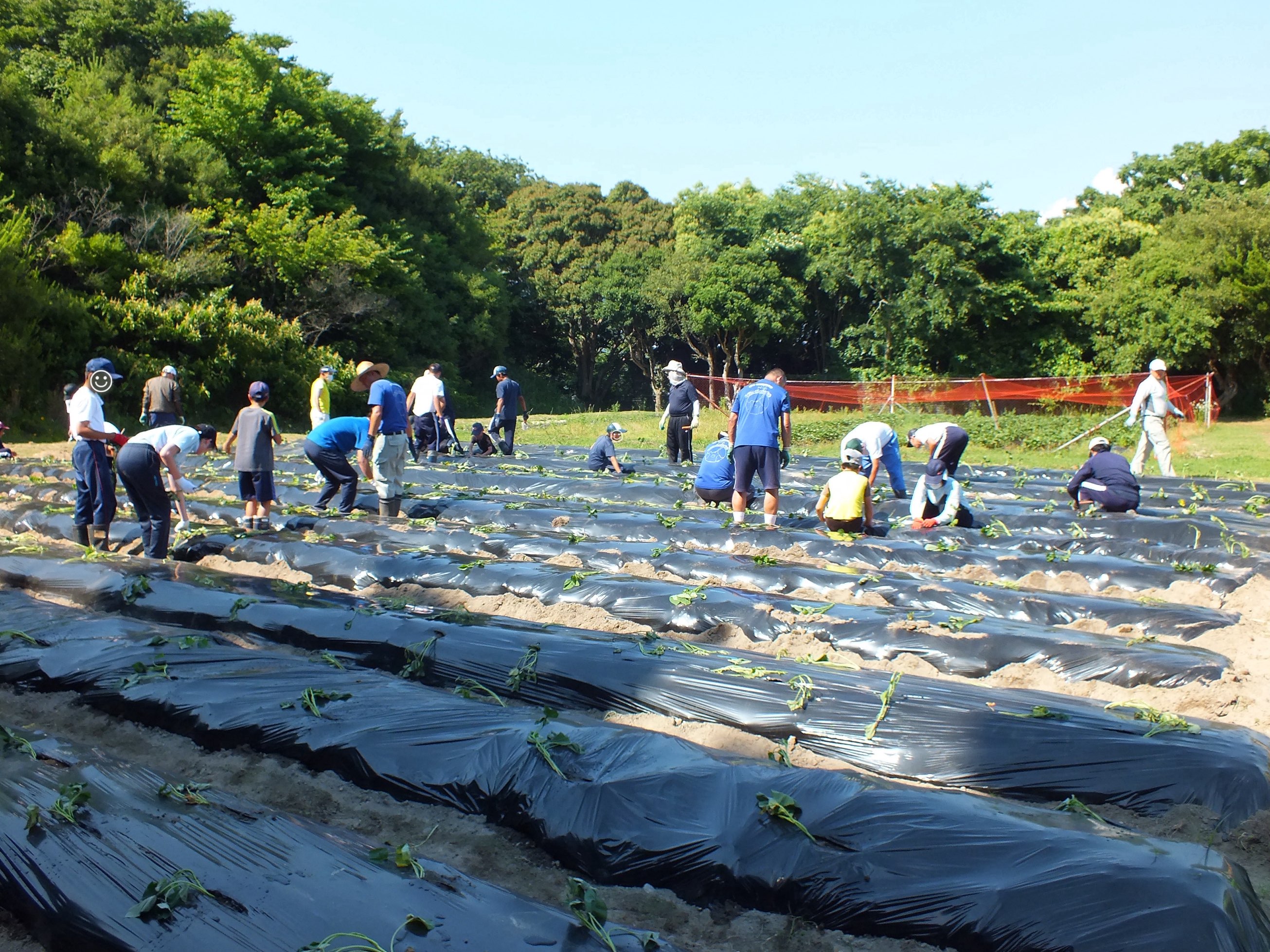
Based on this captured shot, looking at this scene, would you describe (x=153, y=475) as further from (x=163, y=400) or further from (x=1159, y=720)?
(x=1159, y=720)

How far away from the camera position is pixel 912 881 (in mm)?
2430

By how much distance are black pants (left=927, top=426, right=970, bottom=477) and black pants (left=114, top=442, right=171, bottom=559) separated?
6.24 meters

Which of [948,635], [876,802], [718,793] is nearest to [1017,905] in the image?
[876,802]

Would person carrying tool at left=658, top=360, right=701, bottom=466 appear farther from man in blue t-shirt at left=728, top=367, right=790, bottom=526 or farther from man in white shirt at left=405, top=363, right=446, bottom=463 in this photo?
man in blue t-shirt at left=728, top=367, right=790, bottom=526

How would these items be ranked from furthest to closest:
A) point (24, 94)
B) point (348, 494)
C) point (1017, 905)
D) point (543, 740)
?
point (24, 94) → point (348, 494) → point (543, 740) → point (1017, 905)

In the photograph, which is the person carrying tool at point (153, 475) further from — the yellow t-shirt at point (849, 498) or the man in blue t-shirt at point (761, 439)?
the yellow t-shirt at point (849, 498)

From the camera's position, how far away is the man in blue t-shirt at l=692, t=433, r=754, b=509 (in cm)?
938

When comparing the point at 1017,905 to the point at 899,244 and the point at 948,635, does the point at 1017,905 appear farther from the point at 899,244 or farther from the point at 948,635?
the point at 899,244

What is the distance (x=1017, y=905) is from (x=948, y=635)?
92.7 inches

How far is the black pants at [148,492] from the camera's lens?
6.60 m

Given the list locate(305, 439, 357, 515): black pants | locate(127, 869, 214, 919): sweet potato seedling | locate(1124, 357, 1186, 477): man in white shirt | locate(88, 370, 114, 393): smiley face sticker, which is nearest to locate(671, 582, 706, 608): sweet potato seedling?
locate(127, 869, 214, 919): sweet potato seedling

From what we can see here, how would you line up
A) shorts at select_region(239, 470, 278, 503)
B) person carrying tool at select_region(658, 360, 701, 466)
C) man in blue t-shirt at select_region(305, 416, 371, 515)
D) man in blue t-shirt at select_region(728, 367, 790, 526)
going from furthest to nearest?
person carrying tool at select_region(658, 360, 701, 466) → man in blue t-shirt at select_region(305, 416, 371, 515) → shorts at select_region(239, 470, 278, 503) → man in blue t-shirt at select_region(728, 367, 790, 526)

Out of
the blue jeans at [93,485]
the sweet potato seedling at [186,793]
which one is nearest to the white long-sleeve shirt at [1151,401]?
the blue jeans at [93,485]

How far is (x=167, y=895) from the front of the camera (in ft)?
7.25
